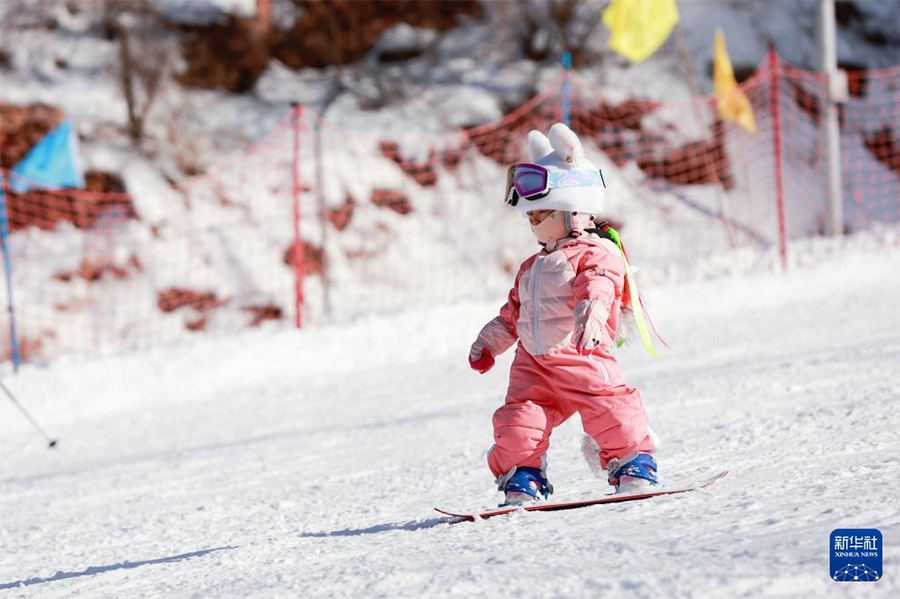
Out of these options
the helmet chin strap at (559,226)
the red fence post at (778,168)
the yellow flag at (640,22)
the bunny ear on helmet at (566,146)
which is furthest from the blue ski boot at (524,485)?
the yellow flag at (640,22)

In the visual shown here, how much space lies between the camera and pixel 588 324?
286 centimetres

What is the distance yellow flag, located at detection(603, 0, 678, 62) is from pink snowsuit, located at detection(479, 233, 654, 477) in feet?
24.6

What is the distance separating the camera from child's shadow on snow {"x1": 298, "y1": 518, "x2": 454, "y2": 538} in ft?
10.1

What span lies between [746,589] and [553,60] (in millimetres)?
14927

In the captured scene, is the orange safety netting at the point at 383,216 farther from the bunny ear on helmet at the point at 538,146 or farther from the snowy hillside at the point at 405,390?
the bunny ear on helmet at the point at 538,146

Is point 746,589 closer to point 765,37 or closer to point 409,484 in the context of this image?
point 409,484

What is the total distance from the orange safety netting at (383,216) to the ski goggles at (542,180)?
880 centimetres

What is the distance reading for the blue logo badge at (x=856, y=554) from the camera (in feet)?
6.25

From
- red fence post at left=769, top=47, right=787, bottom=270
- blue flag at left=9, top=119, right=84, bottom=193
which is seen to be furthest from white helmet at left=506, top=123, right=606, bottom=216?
blue flag at left=9, top=119, right=84, bottom=193

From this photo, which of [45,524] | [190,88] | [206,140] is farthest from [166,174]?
[45,524]

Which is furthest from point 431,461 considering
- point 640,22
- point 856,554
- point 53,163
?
point 53,163

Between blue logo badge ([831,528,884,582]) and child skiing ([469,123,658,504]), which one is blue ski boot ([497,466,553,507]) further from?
blue logo badge ([831,528,884,582])

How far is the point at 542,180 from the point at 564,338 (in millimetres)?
483

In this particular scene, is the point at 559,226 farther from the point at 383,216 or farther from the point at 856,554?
the point at 383,216
